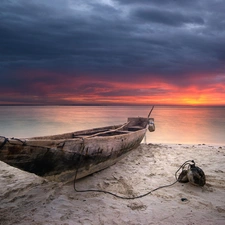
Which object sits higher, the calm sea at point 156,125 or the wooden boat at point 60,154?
the wooden boat at point 60,154

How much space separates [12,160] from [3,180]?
2046 millimetres

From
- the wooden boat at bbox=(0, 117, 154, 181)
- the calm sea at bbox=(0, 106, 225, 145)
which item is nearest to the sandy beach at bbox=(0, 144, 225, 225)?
the wooden boat at bbox=(0, 117, 154, 181)

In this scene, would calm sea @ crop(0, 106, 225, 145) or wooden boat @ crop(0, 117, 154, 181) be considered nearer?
wooden boat @ crop(0, 117, 154, 181)

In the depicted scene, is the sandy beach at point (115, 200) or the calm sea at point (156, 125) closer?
the sandy beach at point (115, 200)

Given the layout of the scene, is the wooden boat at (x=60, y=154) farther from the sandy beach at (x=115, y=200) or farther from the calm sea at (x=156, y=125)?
the calm sea at (x=156, y=125)

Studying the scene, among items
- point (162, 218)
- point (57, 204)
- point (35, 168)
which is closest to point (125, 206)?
point (162, 218)

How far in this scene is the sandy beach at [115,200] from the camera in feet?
10.3

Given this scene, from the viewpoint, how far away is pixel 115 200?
12.3 feet

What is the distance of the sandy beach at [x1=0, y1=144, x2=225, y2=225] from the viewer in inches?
124

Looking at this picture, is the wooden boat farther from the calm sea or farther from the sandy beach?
the calm sea

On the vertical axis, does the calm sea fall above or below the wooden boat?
below

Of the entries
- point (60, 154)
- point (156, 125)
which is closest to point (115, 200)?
point (60, 154)

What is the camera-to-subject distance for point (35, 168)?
11.3 feet

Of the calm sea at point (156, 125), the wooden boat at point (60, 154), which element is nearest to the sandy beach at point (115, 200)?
the wooden boat at point (60, 154)
